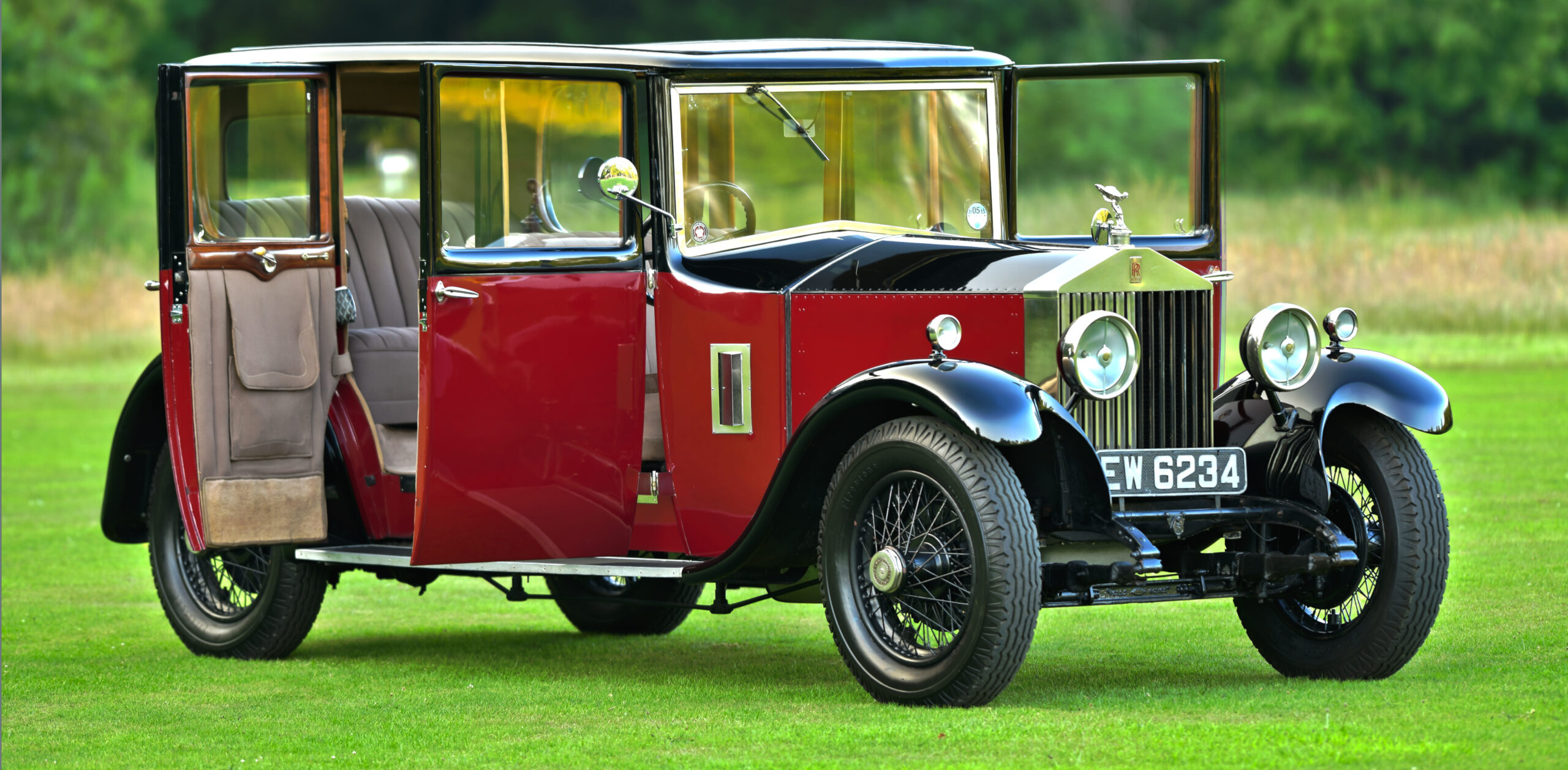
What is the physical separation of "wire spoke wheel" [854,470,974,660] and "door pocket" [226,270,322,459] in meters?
2.69

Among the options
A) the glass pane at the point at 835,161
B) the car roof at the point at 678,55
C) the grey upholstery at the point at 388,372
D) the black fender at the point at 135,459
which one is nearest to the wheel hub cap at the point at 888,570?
the glass pane at the point at 835,161

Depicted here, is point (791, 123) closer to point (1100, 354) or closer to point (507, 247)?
point (507, 247)

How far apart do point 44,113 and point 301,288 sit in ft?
104

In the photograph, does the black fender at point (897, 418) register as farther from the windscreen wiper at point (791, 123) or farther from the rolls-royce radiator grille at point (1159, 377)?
the windscreen wiper at point (791, 123)

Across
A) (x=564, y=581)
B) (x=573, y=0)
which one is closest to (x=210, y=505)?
(x=564, y=581)

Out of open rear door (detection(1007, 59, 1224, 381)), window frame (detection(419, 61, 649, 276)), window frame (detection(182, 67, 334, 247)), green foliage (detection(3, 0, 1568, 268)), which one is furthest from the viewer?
green foliage (detection(3, 0, 1568, 268))

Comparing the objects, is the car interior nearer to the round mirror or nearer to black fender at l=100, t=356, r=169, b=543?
the round mirror

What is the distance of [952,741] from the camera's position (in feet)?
19.6

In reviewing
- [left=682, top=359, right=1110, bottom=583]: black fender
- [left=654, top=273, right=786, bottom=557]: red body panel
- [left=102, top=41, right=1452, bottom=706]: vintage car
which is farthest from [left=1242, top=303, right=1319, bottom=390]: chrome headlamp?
[left=654, top=273, right=786, bottom=557]: red body panel

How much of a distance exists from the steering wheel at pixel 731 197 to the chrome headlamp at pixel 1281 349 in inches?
Answer: 71.2

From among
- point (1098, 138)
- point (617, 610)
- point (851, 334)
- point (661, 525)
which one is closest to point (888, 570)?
point (851, 334)

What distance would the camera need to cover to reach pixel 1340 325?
24.5ft

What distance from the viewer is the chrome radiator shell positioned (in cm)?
687

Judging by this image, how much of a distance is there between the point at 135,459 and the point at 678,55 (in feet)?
10.8
